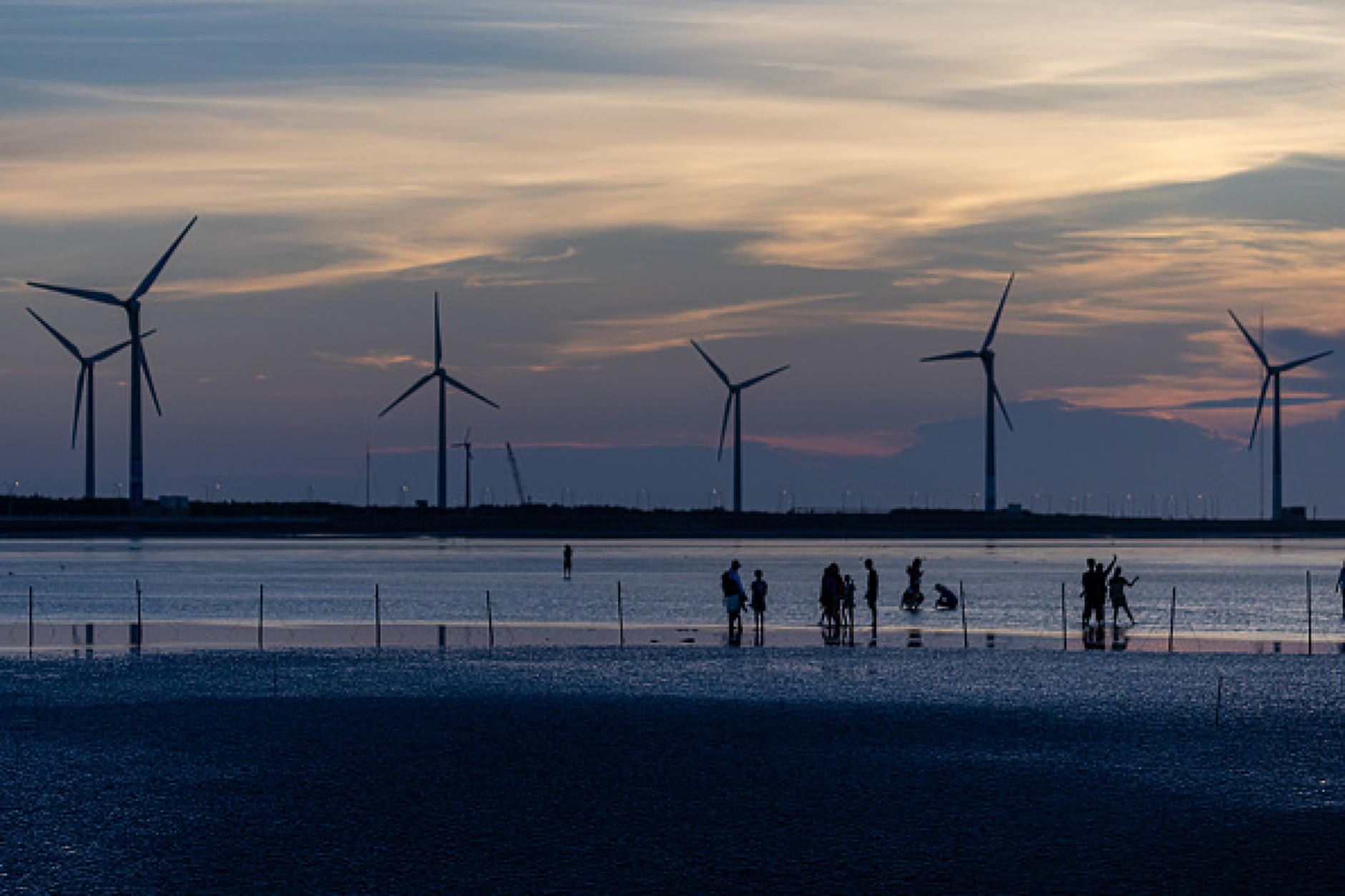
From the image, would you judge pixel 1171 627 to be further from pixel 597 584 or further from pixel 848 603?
pixel 597 584

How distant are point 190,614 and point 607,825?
44.6 m

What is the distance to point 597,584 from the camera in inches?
3457

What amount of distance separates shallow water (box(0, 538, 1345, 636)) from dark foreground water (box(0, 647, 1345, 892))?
2170 centimetres

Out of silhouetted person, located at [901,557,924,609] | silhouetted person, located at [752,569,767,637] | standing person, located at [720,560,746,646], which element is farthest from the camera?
silhouetted person, located at [901,557,924,609]

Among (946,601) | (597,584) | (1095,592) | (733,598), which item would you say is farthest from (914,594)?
(597,584)

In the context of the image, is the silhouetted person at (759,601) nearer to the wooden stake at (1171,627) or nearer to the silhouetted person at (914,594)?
the wooden stake at (1171,627)

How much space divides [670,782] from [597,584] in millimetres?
66097

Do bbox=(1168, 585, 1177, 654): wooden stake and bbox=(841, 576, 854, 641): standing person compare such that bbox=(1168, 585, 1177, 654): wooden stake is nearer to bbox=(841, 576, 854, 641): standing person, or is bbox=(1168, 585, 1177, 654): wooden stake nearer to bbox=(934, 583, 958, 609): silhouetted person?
bbox=(934, 583, 958, 609): silhouetted person

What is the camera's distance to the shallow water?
59.8m

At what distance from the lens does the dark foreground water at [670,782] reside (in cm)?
1680

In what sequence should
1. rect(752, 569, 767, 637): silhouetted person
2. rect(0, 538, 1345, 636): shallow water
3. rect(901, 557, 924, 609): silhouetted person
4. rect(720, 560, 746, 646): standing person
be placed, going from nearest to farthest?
rect(720, 560, 746, 646): standing person, rect(752, 569, 767, 637): silhouetted person, rect(0, 538, 1345, 636): shallow water, rect(901, 557, 924, 609): silhouetted person

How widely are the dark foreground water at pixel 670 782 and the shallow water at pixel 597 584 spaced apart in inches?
854

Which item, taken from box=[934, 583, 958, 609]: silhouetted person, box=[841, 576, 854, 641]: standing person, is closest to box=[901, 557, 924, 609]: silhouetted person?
box=[934, 583, 958, 609]: silhouetted person

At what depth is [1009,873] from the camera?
54.2ft
